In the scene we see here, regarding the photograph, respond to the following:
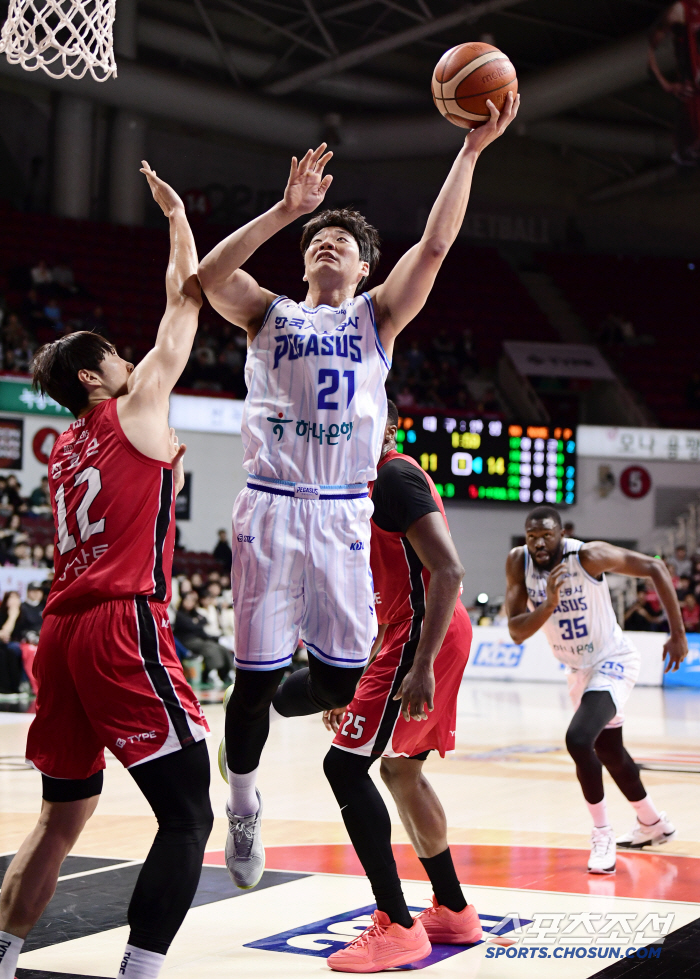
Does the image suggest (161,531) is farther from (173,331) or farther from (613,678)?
(613,678)

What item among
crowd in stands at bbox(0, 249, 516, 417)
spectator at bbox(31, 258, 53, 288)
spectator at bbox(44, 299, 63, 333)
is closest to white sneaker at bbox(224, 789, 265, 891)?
crowd in stands at bbox(0, 249, 516, 417)

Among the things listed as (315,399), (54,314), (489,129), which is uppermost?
(54,314)

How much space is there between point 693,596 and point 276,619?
15427 millimetres

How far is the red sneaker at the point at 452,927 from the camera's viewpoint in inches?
171

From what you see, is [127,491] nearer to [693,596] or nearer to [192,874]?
[192,874]

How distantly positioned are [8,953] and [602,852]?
10.6 feet

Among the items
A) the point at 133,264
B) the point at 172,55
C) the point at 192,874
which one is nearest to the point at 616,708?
the point at 192,874

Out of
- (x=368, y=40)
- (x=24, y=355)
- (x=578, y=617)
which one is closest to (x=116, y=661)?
(x=578, y=617)

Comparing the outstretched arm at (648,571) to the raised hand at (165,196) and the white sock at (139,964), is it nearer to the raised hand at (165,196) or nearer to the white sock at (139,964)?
the raised hand at (165,196)

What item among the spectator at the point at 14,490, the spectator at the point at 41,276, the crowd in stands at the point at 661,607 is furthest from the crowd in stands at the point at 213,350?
the crowd in stands at the point at 661,607

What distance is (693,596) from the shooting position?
1802 centimetres

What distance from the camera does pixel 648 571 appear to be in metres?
6.26

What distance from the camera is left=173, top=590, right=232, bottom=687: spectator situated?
568 inches

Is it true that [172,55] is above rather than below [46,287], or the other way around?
above
